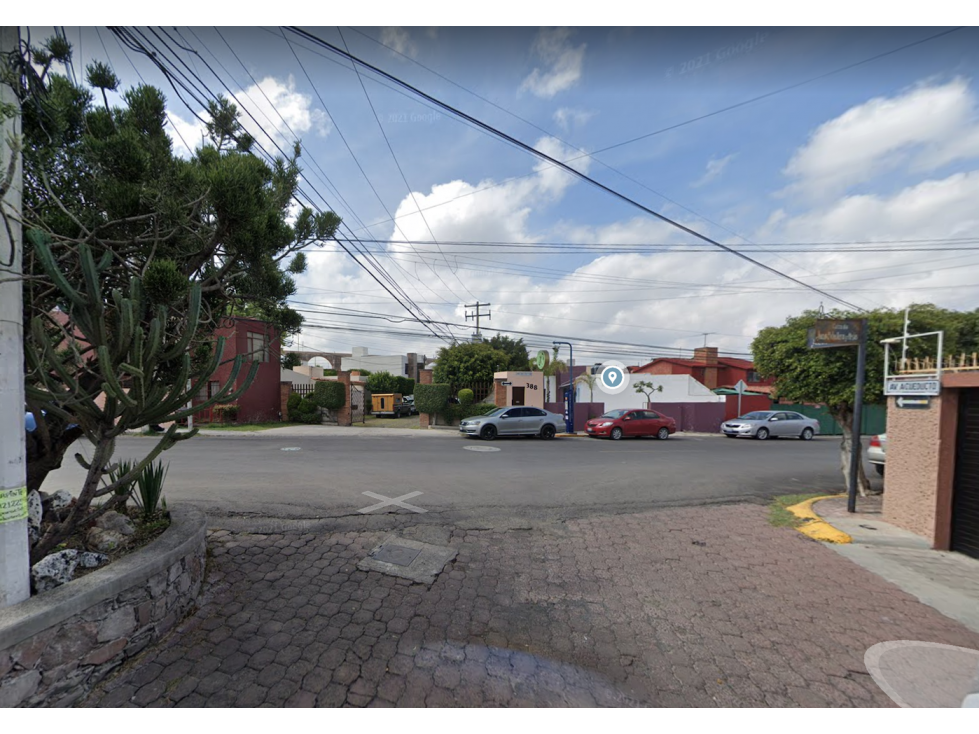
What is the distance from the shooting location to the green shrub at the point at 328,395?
2006 cm

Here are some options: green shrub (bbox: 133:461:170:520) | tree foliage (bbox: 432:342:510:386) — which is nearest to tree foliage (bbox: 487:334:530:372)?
tree foliage (bbox: 432:342:510:386)

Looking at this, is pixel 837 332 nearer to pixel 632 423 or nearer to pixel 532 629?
pixel 532 629

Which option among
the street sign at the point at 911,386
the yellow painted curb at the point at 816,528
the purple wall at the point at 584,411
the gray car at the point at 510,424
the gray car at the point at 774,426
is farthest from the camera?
the purple wall at the point at 584,411

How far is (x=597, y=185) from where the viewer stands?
6992 millimetres

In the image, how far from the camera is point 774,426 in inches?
676

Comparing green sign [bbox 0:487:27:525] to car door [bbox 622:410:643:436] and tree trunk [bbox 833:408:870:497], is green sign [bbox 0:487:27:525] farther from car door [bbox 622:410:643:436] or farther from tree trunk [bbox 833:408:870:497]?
car door [bbox 622:410:643:436]

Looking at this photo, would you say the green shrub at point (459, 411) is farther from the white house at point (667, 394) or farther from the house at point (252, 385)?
the house at point (252, 385)

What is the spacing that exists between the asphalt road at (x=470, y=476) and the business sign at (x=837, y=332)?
301 cm

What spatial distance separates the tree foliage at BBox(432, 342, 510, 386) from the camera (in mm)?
21359

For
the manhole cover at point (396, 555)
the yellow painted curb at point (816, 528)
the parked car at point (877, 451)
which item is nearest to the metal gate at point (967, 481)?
the yellow painted curb at point (816, 528)

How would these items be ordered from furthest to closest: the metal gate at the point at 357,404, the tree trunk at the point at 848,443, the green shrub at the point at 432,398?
the metal gate at the point at 357,404
the green shrub at the point at 432,398
the tree trunk at the point at 848,443

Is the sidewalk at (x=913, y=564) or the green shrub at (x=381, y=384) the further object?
the green shrub at (x=381, y=384)

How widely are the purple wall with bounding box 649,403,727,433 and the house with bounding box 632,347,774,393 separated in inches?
295
